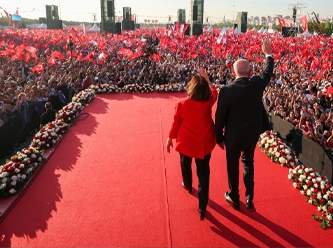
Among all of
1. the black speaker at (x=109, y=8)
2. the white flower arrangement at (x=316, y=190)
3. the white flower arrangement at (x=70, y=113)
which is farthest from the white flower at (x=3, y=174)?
the black speaker at (x=109, y=8)

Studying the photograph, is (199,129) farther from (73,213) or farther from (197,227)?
(73,213)

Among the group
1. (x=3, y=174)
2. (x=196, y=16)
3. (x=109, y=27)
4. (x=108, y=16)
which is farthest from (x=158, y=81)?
(x=109, y=27)

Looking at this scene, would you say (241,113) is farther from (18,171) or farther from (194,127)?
(18,171)

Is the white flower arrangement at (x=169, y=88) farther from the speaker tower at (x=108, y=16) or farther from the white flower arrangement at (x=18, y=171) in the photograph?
the speaker tower at (x=108, y=16)

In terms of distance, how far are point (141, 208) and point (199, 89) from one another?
1.90 metres

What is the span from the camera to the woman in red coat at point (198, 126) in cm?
343

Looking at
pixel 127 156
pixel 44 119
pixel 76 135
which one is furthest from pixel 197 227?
pixel 44 119

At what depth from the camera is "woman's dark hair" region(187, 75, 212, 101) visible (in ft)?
11.1

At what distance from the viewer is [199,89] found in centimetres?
339

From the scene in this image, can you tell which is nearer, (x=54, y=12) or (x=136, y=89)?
(x=136, y=89)

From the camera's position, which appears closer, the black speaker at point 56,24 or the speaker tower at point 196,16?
the speaker tower at point 196,16

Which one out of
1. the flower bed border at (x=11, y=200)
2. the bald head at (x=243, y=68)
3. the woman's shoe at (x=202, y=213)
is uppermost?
the bald head at (x=243, y=68)

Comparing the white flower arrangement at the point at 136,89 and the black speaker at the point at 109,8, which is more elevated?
the black speaker at the point at 109,8

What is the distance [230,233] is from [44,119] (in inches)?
234
